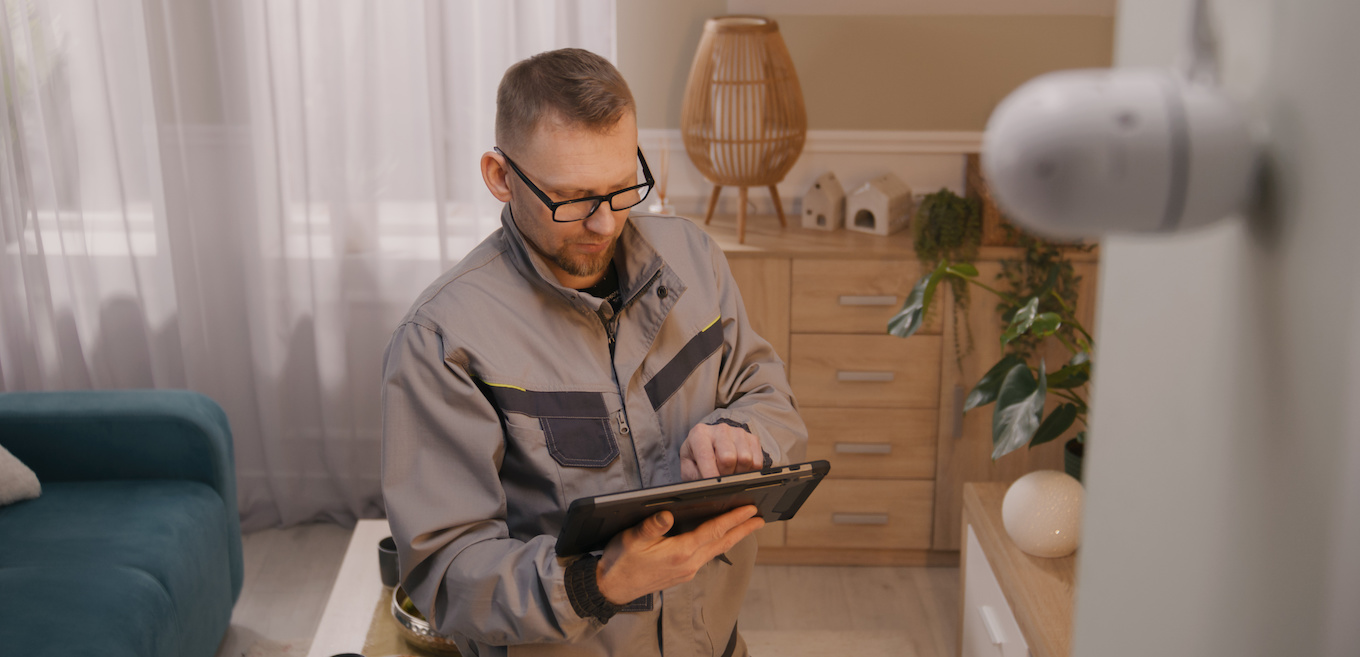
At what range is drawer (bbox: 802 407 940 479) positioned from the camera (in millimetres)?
2846

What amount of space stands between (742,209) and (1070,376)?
3.10 feet

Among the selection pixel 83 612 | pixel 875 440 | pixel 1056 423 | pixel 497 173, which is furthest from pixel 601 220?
pixel 875 440

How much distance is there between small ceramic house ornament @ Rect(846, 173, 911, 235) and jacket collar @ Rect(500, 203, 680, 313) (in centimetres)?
159

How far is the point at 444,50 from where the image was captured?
2.91m

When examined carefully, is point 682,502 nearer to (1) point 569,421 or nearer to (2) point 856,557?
(1) point 569,421

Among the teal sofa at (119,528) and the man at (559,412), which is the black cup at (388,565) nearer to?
the teal sofa at (119,528)

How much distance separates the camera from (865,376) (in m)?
2.81

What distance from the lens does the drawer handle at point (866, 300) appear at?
108 inches

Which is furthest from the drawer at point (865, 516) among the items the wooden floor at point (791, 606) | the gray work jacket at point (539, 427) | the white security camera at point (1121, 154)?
the white security camera at point (1121, 154)

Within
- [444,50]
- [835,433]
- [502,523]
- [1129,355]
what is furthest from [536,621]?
[444,50]

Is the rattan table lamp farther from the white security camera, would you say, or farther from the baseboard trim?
the white security camera

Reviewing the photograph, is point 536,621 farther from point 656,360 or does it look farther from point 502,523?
point 656,360

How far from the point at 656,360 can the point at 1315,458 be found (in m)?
1.08

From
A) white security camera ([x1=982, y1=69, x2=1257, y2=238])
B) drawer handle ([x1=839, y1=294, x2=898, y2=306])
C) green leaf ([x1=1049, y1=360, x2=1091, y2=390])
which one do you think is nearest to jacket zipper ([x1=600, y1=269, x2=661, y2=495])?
white security camera ([x1=982, y1=69, x2=1257, y2=238])
